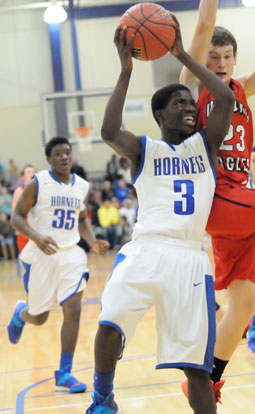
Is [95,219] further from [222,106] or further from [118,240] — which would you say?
[222,106]

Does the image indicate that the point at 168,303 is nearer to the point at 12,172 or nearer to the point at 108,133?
the point at 108,133

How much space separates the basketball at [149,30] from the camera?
9.88 feet

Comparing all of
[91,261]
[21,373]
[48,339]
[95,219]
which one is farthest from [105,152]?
[21,373]

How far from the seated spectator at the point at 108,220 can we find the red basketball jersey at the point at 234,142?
13.0 meters

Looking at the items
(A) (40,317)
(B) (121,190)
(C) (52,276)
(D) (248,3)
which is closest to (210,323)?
(C) (52,276)

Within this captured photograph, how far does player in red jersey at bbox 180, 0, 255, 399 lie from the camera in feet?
10.5

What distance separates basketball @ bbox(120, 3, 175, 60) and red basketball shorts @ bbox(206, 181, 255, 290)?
766mm

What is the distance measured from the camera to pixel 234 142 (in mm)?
3311

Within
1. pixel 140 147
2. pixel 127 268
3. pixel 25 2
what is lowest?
pixel 127 268

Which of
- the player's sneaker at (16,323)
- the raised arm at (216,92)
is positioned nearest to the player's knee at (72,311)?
the player's sneaker at (16,323)

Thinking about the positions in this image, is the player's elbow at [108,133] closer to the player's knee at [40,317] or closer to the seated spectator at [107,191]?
the player's knee at [40,317]

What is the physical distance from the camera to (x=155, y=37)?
9.89ft

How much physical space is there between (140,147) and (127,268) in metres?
0.61

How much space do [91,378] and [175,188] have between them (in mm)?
2705
